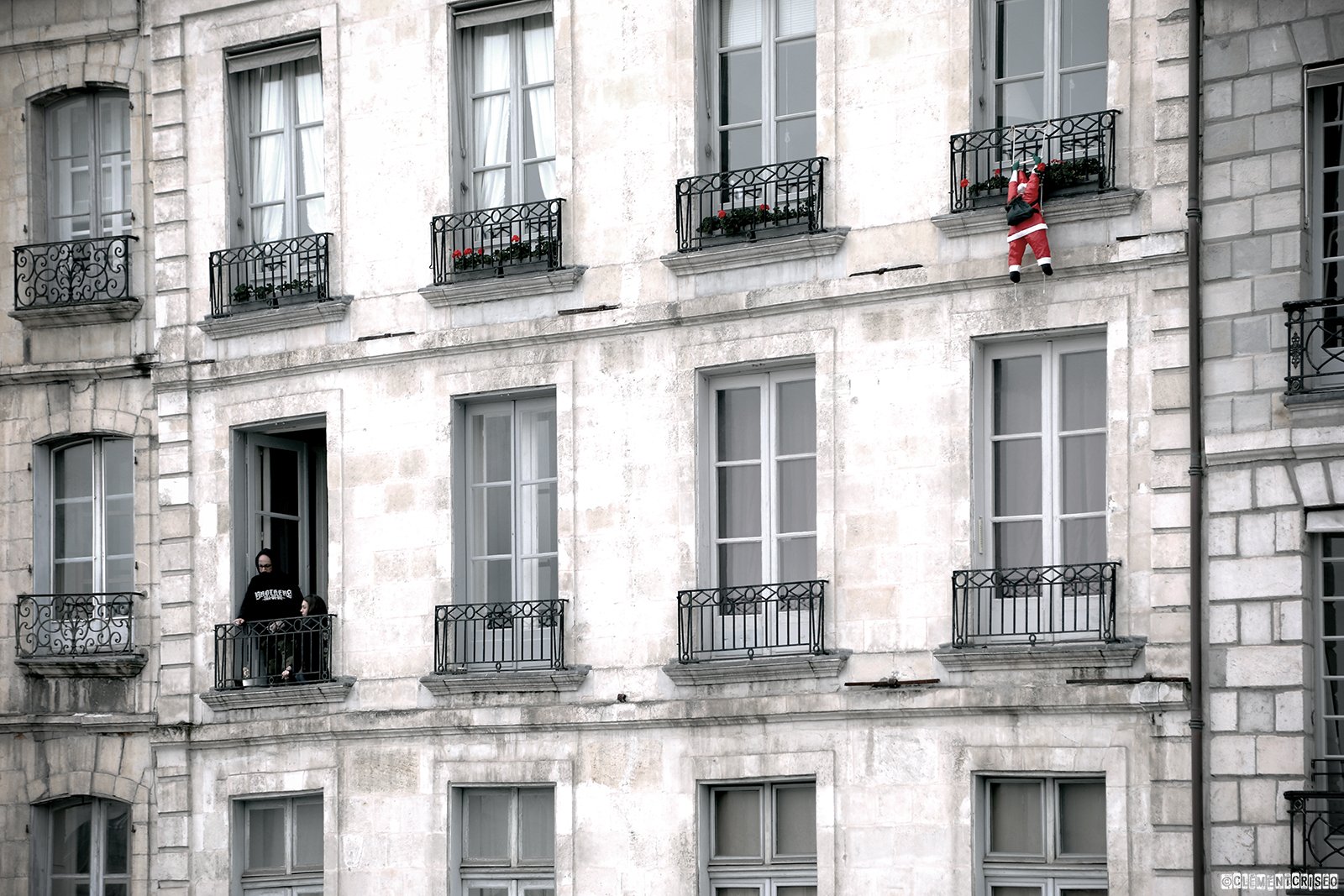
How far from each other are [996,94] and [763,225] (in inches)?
80.1

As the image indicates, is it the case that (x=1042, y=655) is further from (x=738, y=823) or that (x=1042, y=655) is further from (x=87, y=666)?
(x=87, y=666)

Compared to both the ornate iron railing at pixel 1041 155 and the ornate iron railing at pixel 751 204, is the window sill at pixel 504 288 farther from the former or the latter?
the ornate iron railing at pixel 1041 155

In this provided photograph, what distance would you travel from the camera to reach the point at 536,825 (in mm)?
20969

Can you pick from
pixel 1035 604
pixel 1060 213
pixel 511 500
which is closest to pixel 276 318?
pixel 511 500

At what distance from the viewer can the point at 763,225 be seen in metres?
20.2

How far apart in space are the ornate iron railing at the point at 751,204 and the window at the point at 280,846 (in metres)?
5.76

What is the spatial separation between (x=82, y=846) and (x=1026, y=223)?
10118 mm

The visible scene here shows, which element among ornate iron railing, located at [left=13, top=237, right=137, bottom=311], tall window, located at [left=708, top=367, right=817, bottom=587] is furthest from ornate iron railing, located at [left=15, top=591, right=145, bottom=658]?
tall window, located at [left=708, top=367, right=817, bottom=587]

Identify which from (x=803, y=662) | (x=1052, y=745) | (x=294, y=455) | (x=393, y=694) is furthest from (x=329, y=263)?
(x=1052, y=745)

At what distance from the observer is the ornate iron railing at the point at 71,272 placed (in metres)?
23.4

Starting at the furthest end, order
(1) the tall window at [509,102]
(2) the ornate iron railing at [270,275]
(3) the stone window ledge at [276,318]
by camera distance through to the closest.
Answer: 1. (2) the ornate iron railing at [270,275]
2. (3) the stone window ledge at [276,318]
3. (1) the tall window at [509,102]

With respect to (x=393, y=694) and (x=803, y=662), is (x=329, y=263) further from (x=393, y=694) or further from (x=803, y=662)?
(x=803, y=662)

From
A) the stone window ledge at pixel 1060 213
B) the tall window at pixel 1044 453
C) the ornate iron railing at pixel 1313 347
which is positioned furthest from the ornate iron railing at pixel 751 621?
the ornate iron railing at pixel 1313 347

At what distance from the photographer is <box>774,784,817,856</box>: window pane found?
776 inches
